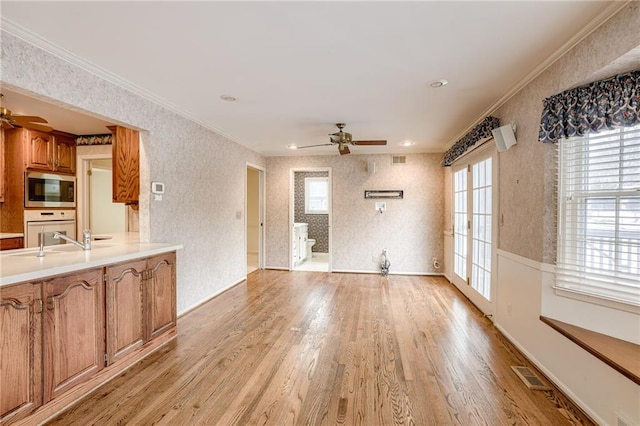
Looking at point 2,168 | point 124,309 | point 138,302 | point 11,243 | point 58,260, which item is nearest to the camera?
point 58,260

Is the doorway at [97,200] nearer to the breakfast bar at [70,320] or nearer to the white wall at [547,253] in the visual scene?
the breakfast bar at [70,320]

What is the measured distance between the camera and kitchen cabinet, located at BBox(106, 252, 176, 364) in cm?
230

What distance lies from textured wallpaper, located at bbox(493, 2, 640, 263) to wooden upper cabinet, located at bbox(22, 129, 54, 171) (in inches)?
238

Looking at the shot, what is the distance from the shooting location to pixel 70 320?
1965 millimetres

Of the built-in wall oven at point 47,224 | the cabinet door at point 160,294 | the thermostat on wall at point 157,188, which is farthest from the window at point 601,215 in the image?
the built-in wall oven at point 47,224

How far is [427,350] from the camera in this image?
2773 mm

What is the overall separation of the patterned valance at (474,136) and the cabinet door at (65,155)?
593 cm

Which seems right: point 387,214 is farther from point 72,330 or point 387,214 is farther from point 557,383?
point 72,330

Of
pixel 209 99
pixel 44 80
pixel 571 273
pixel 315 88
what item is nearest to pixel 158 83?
pixel 209 99

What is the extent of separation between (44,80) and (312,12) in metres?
2.02

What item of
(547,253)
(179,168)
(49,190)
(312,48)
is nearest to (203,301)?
(179,168)

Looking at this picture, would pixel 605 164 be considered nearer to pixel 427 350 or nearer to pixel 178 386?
pixel 427 350

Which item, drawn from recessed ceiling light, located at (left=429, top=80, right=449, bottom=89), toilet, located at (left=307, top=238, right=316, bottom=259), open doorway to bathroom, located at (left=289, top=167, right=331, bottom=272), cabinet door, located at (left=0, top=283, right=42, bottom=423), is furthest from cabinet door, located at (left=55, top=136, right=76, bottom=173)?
recessed ceiling light, located at (left=429, top=80, right=449, bottom=89)

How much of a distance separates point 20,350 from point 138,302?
883mm
